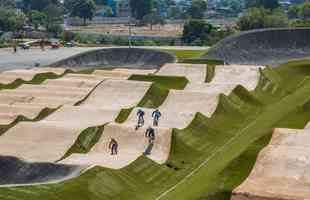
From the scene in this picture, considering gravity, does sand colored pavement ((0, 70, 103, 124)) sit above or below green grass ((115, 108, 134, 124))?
below

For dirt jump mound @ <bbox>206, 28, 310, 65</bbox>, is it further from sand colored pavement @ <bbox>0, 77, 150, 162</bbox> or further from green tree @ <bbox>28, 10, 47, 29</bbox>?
green tree @ <bbox>28, 10, 47, 29</bbox>

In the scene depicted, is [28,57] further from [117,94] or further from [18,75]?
[117,94]

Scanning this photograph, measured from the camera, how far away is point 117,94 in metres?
45.4

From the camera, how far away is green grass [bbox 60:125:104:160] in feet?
105

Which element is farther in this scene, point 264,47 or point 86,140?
point 264,47

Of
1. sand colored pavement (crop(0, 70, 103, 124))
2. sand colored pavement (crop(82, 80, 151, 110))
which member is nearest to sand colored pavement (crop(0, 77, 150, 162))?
sand colored pavement (crop(82, 80, 151, 110))

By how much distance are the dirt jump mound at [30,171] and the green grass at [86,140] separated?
3.03 metres

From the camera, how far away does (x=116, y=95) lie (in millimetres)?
45219

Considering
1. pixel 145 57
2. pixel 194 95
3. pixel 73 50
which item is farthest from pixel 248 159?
pixel 73 50

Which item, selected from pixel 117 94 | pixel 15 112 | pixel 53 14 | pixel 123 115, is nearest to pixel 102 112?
pixel 123 115

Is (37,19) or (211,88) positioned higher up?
(211,88)

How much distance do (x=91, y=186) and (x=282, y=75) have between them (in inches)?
1362

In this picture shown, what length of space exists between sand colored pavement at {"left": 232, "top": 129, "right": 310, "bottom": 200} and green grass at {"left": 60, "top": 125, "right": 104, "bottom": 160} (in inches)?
355

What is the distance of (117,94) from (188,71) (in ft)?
→ 38.0
